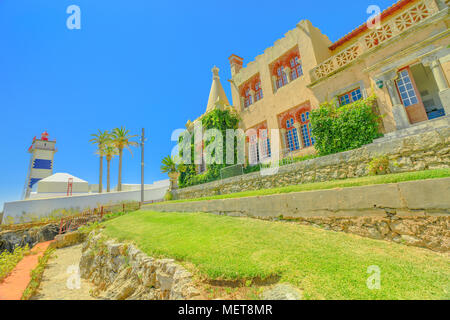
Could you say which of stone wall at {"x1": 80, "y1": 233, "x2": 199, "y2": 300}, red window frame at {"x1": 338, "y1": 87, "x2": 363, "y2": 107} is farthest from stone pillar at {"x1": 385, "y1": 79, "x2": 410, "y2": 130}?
stone wall at {"x1": 80, "y1": 233, "x2": 199, "y2": 300}

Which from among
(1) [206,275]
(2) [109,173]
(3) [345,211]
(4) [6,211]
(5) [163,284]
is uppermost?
(2) [109,173]

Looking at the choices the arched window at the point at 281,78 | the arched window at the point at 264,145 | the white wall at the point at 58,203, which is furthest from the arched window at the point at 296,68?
the white wall at the point at 58,203

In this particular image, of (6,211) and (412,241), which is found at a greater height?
(6,211)

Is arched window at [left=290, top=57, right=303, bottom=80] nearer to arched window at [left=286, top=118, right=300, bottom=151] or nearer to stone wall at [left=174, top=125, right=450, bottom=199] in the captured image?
arched window at [left=286, top=118, right=300, bottom=151]

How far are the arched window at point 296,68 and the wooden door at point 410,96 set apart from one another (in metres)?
6.05

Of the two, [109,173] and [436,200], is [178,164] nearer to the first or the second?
[436,200]

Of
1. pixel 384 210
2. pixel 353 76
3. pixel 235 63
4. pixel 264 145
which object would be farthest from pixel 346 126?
pixel 235 63

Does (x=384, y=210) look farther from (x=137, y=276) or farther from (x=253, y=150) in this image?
(x=253, y=150)

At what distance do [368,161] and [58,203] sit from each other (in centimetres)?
2949

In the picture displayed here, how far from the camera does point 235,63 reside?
1942 cm

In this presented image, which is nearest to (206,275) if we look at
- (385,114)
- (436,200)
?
(436,200)

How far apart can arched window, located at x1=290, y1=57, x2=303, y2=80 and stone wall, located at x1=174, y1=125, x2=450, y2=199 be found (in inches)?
325

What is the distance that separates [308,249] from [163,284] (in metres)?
Result: 2.87
